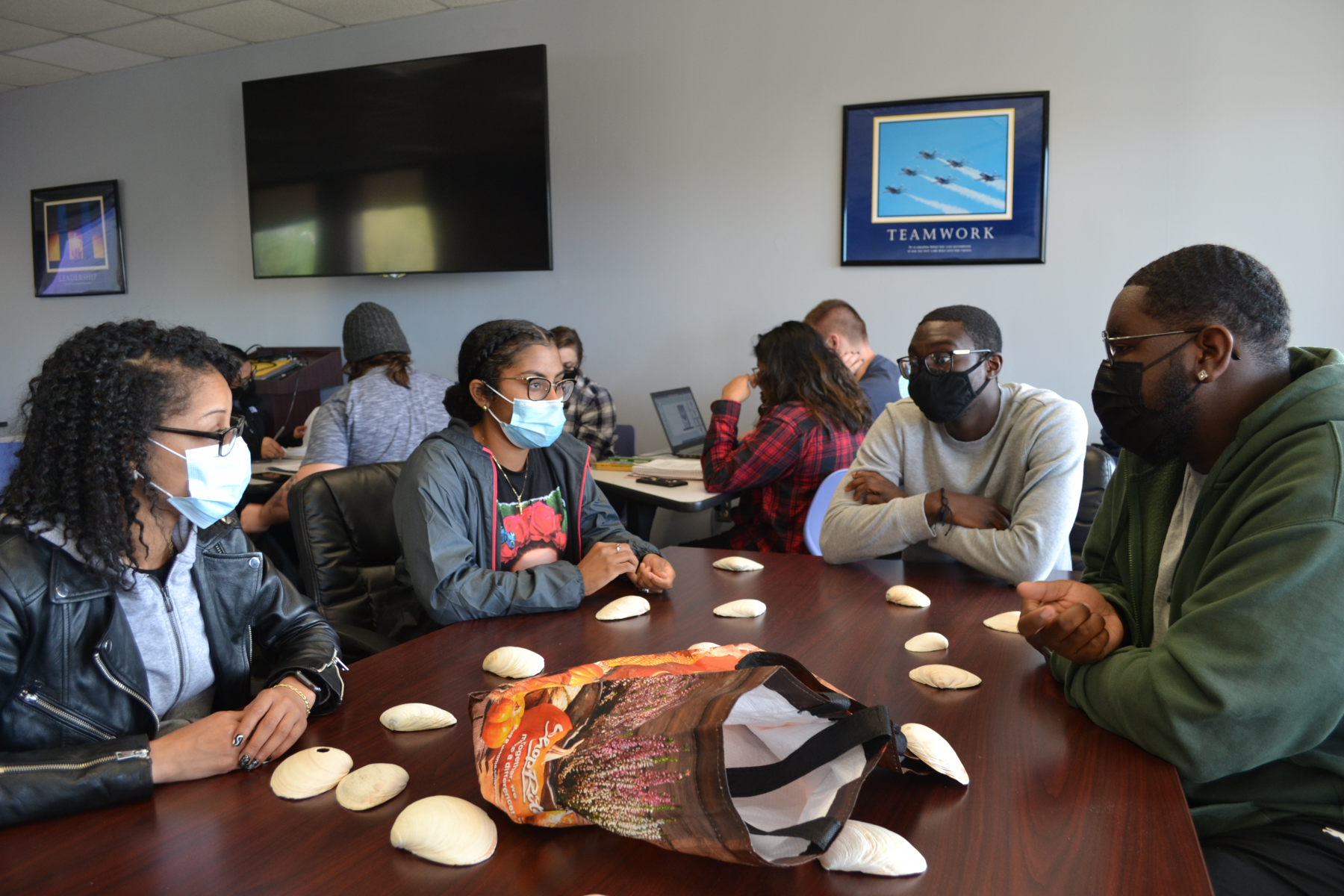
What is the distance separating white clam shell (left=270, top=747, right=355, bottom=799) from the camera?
0.95 meters

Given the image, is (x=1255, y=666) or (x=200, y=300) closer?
(x=1255, y=666)

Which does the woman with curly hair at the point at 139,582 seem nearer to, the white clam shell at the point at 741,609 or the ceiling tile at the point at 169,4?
the white clam shell at the point at 741,609

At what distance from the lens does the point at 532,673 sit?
126cm

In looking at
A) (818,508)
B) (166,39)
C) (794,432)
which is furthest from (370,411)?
(166,39)

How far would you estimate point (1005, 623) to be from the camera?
4.75ft

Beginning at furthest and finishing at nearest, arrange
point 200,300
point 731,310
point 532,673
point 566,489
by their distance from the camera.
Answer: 1. point 200,300
2. point 731,310
3. point 566,489
4. point 532,673

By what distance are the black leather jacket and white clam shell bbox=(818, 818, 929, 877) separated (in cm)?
71

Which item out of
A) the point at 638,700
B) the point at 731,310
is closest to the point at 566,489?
the point at 638,700

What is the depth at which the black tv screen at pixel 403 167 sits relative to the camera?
4.56m

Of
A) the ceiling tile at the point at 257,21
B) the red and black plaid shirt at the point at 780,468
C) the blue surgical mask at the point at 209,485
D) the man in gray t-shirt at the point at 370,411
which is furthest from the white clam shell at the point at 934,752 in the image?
the ceiling tile at the point at 257,21

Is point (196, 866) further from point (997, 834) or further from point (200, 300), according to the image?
point (200, 300)

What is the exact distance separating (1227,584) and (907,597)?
0.59 m

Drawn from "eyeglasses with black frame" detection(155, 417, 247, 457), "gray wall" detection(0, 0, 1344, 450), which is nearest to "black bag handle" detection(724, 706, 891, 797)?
"eyeglasses with black frame" detection(155, 417, 247, 457)

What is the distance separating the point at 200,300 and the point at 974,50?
4.76 metres
